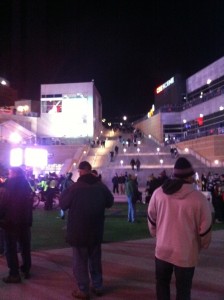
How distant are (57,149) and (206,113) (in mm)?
23881

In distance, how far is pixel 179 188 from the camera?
3.83 m

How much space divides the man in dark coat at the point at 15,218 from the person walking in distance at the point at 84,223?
119 cm

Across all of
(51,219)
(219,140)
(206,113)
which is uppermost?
(206,113)

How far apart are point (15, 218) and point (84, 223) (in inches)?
55.9

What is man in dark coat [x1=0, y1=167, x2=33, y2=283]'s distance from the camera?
20.1ft

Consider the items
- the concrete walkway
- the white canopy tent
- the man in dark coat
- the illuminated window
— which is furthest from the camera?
the illuminated window

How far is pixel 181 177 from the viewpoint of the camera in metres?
3.92

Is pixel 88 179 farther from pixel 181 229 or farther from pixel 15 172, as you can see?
pixel 181 229

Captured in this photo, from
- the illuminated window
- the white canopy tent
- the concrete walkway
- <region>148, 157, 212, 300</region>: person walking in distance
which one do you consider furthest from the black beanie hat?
the illuminated window

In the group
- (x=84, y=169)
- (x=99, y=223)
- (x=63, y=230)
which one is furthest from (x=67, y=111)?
(x=99, y=223)

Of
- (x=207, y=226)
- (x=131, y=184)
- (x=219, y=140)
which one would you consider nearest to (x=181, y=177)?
(x=207, y=226)

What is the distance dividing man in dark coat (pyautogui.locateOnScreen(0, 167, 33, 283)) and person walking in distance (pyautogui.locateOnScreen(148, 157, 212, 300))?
2854mm

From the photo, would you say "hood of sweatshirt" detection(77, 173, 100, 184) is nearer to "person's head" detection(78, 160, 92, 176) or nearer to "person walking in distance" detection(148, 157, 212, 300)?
"person's head" detection(78, 160, 92, 176)

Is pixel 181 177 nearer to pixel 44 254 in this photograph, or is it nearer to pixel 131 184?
pixel 44 254
